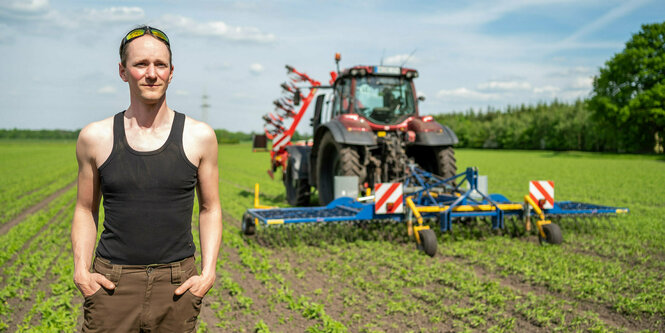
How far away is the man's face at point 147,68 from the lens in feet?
6.32

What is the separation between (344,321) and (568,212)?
14.5 ft

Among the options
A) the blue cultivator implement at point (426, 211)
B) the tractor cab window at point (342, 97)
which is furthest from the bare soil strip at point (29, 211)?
the tractor cab window at point (342, 97)

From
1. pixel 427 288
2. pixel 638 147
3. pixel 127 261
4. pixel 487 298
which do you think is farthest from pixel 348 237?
pixel 638 147

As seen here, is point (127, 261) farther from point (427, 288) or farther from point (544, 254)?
point (544, 254)

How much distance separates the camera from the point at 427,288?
→ 205 inches

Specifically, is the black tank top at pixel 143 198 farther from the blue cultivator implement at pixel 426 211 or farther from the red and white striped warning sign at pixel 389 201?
the red and white striped warning sign at pixel 389 201

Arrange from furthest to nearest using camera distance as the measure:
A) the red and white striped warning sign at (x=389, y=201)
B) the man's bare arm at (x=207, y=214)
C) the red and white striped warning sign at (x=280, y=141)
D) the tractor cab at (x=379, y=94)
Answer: the red and white striped warning sign at (x=280, y=141), the tractor cab at (x=379, y=94), the red and white striped warning sign at (x=389, y=201), the man's bare arm at (x=207, y=214)

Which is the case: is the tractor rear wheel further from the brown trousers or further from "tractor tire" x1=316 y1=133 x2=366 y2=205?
the brown trousers

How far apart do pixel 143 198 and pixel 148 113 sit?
0.31 meters

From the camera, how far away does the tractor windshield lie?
906cm

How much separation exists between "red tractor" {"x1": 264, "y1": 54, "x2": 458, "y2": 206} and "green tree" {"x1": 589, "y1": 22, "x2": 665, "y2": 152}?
32517 millimetres

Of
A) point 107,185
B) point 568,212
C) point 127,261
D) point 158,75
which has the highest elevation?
point 158,75

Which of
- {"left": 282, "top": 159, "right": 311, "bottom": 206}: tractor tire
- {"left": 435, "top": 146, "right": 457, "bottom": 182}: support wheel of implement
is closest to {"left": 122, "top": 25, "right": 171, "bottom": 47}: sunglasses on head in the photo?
{"left": 435, "top": 146, "right": 457, "bottom": 182}: support wheel of implement

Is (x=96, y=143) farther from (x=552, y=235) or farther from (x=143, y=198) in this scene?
(x=552, y=235)
